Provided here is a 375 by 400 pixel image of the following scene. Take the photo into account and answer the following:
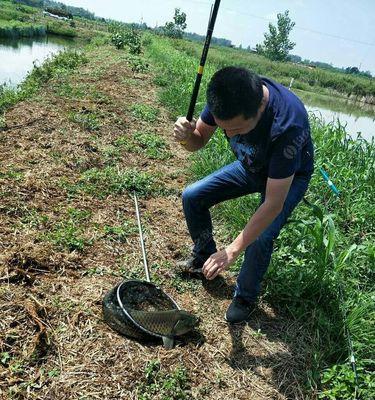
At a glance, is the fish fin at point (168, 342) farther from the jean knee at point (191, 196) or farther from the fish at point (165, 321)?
the jean knee at point (191, 196)

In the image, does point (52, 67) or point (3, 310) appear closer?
point (3, 310)

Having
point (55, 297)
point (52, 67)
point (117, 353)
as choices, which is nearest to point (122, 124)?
point (55, 297)

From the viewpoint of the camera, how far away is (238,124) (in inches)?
82.2

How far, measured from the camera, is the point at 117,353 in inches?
91.0

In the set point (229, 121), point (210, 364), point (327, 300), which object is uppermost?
point (229, 121)

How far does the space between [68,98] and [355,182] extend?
18.0 ft

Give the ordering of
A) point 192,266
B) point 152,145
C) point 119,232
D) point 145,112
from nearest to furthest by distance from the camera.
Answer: point 192,266, point 119,232, point 152,145, point 145,112

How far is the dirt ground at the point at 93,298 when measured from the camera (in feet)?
7.14

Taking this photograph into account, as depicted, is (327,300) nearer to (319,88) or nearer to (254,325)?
(254,325)

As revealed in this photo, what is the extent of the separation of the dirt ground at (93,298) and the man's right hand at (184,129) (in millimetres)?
1118

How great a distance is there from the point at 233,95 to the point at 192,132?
92cm

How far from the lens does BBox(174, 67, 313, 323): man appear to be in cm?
205

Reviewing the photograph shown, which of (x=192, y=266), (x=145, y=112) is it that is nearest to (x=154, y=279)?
(x=192, y=266)

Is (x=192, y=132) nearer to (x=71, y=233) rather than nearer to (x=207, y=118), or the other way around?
(x=207, y=118)
